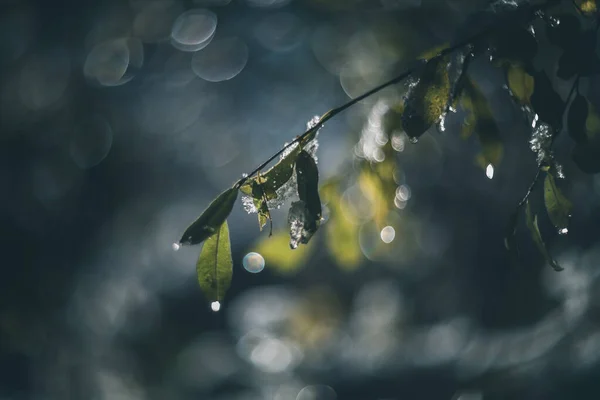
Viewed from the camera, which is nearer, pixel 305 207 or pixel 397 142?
pixel 305 207

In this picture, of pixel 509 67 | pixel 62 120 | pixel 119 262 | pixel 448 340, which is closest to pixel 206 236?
pixel 509 67

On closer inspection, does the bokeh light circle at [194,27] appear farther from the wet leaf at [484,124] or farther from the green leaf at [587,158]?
the green leaf at [587,158]

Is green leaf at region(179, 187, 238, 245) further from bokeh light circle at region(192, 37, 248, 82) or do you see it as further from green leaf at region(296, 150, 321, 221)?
bokeh light circle at region(192, 37, 248, 82)

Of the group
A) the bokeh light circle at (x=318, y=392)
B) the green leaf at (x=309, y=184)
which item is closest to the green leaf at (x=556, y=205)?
the green leaf at (x=309, y=184)

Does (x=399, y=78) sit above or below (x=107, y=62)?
below

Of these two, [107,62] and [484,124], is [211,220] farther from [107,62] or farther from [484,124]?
[107,62]

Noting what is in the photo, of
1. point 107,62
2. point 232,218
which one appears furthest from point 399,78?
point 107,62
